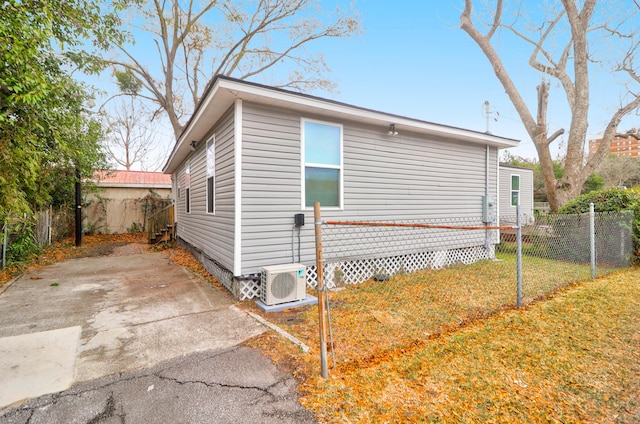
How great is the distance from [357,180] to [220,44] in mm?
14348

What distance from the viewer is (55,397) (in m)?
2.17

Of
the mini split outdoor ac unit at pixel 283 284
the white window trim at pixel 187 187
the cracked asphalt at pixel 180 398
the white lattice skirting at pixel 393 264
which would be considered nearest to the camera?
the cracked asphalt at pixel 180 398

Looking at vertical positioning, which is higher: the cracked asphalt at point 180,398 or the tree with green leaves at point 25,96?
the tree with green leaves at point 25,96

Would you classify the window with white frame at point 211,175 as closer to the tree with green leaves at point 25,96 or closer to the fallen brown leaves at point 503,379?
the tree with green leaves at point 25,96

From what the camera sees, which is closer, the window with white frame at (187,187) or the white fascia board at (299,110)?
the white fascia board at (299,110)

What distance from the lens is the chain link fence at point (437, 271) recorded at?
3.46m

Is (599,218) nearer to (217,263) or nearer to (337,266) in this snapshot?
(337,266)

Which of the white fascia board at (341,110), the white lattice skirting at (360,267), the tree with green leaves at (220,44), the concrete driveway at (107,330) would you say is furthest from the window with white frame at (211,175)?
the tree with green leaves at (220,44)

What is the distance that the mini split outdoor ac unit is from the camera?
4070 mm

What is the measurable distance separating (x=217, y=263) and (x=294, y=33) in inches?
571

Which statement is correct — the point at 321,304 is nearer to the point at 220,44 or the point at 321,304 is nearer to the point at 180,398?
the point at 180,398

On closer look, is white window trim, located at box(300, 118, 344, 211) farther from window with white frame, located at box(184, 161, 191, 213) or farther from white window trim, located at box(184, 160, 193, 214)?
window with white frame, located at box(184, 161, 191, 213)

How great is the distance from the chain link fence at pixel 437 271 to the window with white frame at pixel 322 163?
0.57m

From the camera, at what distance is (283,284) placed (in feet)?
13.6
